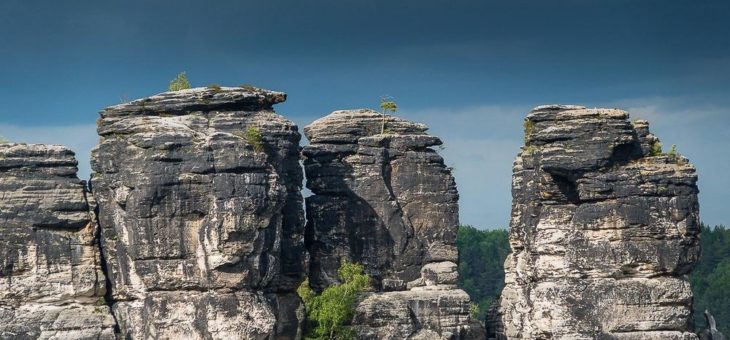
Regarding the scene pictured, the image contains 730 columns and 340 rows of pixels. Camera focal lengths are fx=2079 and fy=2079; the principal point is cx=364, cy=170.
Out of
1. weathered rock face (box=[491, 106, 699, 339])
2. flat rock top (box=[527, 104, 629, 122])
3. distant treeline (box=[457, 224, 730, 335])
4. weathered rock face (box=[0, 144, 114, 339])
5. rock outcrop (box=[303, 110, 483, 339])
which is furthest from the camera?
distant treeline (box=[457, 224, 730, 335])

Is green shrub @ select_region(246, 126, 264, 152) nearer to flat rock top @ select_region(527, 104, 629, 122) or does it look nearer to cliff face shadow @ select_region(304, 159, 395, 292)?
cliff face shadow @ select_region(304, 159, 395, 292)

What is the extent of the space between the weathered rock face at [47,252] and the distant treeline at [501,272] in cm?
5696

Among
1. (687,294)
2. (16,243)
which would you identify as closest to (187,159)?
(16,243)

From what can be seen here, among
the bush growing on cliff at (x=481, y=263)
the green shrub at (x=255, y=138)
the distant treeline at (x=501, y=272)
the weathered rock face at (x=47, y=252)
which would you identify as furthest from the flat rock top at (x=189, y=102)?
the bush growing on cliff at (x=481, y=263)

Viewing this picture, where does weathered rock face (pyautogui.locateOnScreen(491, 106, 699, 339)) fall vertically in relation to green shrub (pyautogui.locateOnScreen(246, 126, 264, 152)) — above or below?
below

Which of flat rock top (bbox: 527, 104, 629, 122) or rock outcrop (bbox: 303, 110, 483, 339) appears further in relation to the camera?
rock outcrop (bbox: 303, 110, 483, 339)

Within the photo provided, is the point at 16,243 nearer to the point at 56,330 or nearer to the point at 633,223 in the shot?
the point at 56,330

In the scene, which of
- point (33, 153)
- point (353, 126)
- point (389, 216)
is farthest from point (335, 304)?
point (33, 153)

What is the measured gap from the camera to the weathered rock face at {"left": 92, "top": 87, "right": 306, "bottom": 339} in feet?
212

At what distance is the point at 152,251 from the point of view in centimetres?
6512

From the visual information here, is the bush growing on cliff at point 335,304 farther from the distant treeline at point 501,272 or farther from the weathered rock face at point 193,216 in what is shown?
the distant treeline at point 501,272

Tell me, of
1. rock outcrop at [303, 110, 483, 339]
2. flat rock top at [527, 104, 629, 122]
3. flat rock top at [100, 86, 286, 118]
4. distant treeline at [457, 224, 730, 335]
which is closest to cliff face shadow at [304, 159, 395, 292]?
rock outcrop at [303, 110, 483, 339]

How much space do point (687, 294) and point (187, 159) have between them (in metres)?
17.2

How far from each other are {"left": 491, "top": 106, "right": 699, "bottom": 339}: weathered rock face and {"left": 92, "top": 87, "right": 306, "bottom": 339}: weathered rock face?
31.7 ft
